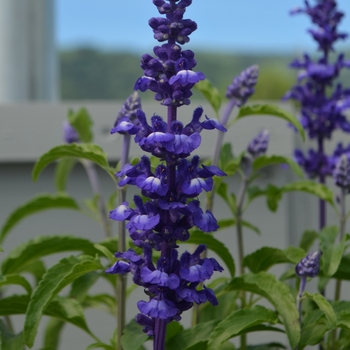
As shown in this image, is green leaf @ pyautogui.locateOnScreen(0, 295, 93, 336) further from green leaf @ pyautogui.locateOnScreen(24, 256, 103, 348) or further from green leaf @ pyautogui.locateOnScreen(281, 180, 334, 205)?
green leaf @ pyautogui.locateOnScreen(281, 180, 334, 205)

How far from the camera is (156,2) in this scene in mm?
733

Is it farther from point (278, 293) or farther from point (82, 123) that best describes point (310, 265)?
point (82, 123)

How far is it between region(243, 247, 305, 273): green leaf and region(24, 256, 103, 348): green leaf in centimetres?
27

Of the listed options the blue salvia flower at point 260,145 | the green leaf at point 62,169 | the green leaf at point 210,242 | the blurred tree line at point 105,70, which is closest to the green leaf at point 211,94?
the blue salvia flower at point 260,145

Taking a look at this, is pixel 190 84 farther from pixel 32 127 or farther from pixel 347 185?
pixel 32 127

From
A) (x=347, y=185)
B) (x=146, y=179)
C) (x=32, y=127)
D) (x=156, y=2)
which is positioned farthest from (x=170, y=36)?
(x=32, y=127)

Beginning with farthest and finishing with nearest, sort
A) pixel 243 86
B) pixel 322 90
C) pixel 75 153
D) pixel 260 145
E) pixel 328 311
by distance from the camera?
pixel 322 90 < pixel 260 145 < pixel 243 86 < pixel 75 153 < pixel 328 311

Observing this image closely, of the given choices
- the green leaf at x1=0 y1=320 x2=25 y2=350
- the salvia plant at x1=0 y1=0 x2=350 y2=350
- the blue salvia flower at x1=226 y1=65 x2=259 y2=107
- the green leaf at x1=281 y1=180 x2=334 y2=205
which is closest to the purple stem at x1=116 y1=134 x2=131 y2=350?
the salvia plant at x1=0 y1=0 x2=350 y2=350

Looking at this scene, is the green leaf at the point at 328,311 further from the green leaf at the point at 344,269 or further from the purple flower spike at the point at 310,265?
the green leaf at the point at 344,269

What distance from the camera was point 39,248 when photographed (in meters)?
0.97

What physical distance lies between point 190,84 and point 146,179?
112 millimetres

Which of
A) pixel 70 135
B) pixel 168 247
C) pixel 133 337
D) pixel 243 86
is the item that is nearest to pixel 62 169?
pixel 70 135

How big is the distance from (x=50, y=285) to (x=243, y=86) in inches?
18.5

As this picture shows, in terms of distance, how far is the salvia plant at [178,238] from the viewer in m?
0.71
